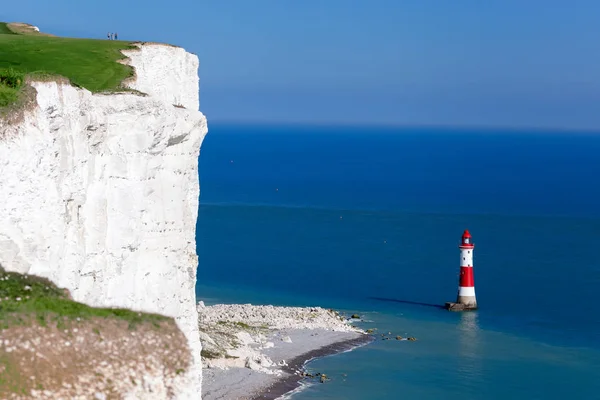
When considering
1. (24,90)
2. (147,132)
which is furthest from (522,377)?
(24,90)

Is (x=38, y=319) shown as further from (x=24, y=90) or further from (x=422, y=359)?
(x=422, y=359)

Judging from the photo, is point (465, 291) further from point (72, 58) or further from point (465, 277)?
point (72, 58)

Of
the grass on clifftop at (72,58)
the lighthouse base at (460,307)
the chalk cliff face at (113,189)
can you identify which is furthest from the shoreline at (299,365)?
the grass on clifftop at (72,58)

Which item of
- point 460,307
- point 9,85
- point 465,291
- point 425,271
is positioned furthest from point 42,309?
point 425,271

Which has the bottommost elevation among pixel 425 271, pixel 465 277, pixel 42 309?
pixel 425 271

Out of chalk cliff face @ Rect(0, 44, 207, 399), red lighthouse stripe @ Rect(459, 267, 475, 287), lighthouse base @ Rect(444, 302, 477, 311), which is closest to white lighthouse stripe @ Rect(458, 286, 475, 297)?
red lighthouse stripe @ Rect(459, 267, 475, 287)

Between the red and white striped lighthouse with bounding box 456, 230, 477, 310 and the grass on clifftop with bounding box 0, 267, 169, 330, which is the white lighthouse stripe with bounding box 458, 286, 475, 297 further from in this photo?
the grass on clifftop with bounding box 0, 267, 169, 330
